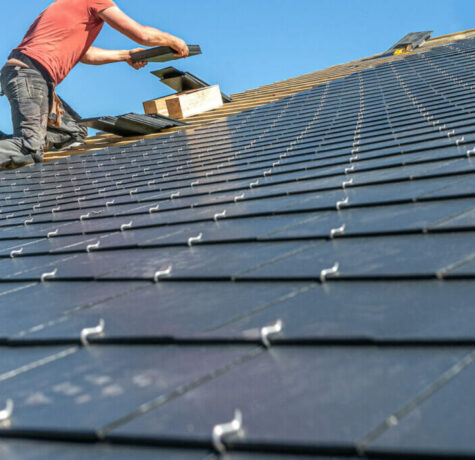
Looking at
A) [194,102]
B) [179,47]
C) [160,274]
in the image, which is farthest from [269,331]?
[194,102]

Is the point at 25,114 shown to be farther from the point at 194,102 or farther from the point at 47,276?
the point at 47,276

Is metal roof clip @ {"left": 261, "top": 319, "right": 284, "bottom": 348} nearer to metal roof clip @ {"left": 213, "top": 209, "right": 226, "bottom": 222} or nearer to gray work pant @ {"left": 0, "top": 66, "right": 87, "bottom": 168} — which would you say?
metal roof clip @ {"left": 213, "top": 209, "right": 226, "bottom": 222}

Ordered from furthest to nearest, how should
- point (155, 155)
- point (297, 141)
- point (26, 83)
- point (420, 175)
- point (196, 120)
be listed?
point (196, 120), point (26, 83), point (155, 155), point (297, 141), point (420, 175)

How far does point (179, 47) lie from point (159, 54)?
416 millimetres

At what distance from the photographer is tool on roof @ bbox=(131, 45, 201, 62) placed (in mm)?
11828

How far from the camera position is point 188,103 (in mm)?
13234

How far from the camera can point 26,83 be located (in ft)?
35.1

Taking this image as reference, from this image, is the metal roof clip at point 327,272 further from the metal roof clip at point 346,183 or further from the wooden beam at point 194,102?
the wooden beam at point 194,102

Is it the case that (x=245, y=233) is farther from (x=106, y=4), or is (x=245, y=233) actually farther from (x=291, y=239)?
(x=106, y=4)

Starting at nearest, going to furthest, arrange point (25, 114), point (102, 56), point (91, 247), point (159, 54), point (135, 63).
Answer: point (91, 247), point (25, 114), point (159, 54), point (135, 63), point (102, 56)

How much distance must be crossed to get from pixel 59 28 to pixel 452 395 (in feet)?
35.1

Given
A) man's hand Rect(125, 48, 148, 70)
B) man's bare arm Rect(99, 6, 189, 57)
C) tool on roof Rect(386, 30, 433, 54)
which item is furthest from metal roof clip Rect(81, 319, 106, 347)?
tool on roof Rect(386, 30, 433, 54)

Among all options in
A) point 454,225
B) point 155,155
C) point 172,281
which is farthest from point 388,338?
point 155,155

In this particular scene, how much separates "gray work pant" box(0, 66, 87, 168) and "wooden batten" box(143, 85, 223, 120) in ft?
8.97
